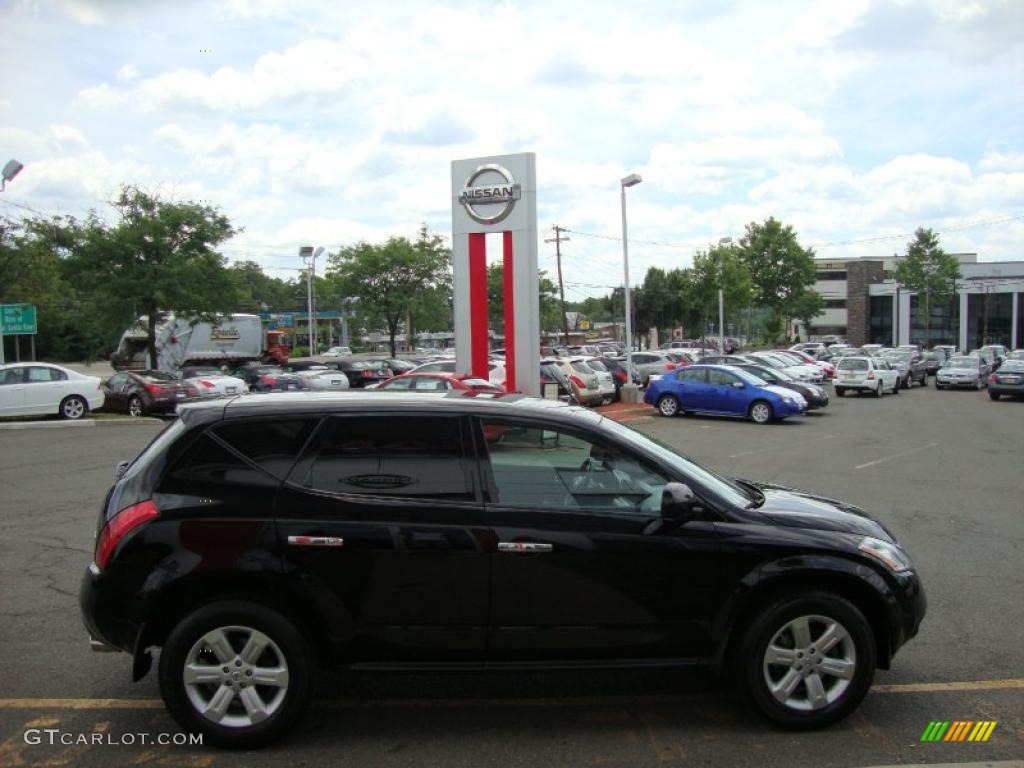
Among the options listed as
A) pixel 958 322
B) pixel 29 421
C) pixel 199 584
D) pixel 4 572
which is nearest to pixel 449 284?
pixel 29 421

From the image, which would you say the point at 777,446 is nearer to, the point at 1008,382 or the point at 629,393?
the point at 629,393

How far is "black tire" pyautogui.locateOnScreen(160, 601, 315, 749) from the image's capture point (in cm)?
385

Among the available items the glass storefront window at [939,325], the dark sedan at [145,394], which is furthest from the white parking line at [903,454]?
the glass storefront window at [939,325]

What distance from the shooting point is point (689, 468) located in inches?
177

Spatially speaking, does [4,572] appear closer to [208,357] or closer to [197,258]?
[197,258]

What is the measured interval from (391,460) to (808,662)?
2.26 meters

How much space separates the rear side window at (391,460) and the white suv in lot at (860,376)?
29.7 meters

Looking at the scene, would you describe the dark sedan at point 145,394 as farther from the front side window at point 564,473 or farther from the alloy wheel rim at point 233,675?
the front side window at point 564,473

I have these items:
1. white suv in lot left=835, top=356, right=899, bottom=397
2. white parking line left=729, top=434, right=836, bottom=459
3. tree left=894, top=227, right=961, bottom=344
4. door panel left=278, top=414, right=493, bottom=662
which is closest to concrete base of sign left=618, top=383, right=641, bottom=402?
white parking line left=729, top=434, right=836, bottom=459

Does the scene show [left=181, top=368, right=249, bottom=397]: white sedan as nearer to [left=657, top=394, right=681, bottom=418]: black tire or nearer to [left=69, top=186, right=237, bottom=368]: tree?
[left=69, top=186, right=237, bottom=368]: tree

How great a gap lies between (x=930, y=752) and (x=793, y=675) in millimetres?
681

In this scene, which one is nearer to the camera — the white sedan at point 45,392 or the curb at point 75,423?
the curb at point 75,423

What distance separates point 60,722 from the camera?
13.8 feet

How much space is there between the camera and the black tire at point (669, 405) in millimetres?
22938
